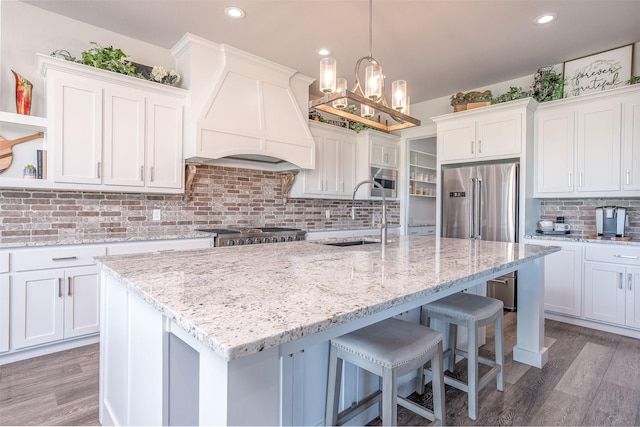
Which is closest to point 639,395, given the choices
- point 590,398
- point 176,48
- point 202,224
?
point 590,398

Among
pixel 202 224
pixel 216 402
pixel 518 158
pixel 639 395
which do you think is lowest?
pixel 639 395

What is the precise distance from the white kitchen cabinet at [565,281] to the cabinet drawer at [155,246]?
3447 millimetres

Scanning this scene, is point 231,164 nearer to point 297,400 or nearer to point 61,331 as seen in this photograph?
point 61,331

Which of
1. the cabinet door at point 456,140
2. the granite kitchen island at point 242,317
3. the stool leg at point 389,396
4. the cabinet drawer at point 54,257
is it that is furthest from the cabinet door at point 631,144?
the cabinet drawer at point 54,257

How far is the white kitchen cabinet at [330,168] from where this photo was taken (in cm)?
429

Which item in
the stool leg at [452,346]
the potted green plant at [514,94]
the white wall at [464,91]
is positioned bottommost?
the stool leg at [452,346]

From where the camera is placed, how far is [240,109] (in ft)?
11.2

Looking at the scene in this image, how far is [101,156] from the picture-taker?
9.08 ft

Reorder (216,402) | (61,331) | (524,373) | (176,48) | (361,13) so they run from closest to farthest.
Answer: (216,402) < (524,373) < (61,331) < (361,13) < (176,48)

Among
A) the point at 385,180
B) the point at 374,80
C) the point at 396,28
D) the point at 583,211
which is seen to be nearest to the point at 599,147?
the point at 583,211

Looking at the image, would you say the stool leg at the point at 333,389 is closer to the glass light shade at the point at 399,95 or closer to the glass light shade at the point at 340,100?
the glass light shade at the point at 340,100

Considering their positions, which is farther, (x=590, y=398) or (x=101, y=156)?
(x=101, y=156)

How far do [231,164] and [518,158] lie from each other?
10.7 ft

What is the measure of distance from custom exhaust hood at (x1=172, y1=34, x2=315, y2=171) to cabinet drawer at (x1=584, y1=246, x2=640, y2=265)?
2976 mm
